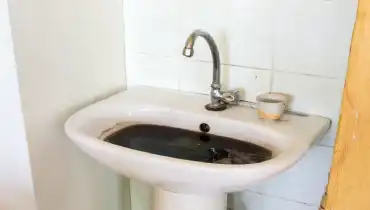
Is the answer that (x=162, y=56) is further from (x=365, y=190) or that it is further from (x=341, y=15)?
(x=365, y=190)

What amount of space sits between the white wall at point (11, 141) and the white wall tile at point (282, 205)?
25.5 inches

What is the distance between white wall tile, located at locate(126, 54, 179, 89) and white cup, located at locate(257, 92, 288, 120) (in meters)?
0.30

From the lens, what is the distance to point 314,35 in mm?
1088

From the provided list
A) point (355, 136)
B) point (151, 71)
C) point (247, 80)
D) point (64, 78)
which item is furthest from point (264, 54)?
point (355, 136)

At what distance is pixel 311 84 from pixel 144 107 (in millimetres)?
451

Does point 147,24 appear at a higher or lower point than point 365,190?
higher

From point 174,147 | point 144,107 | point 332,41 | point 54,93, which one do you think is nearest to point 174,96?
point 144,107

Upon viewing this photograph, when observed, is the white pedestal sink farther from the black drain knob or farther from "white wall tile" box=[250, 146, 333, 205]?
"white wall tile" box=[250, 146, 333, 205]

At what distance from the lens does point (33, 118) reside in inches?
42.7

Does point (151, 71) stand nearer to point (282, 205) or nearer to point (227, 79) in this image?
point (227, 79)

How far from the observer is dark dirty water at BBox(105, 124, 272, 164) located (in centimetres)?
106

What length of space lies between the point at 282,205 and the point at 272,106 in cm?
35

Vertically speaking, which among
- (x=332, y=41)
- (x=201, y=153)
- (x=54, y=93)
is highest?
(x=332, y=41)

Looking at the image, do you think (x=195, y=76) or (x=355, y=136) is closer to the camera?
(x=355, y=136)
